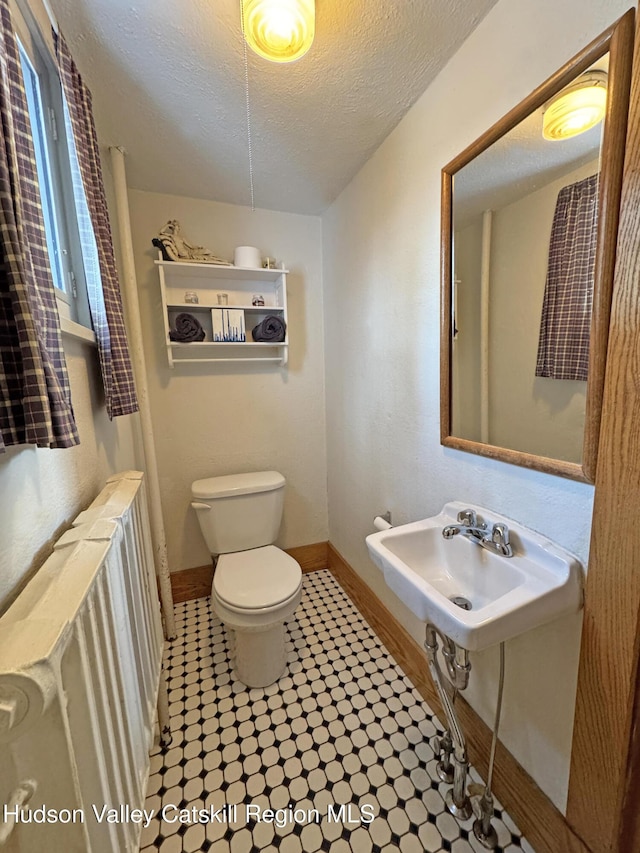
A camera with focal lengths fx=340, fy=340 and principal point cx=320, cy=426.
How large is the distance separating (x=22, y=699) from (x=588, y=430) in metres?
1.05

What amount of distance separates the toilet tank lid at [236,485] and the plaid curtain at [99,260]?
0.69 meters

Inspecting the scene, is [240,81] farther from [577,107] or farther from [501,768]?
[501,768]

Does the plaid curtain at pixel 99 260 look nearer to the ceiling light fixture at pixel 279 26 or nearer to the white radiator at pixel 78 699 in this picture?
the white radiator at pixel 78 699

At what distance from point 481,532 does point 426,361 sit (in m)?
0.62

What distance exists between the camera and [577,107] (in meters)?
0.76

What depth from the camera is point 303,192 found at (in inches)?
68.9

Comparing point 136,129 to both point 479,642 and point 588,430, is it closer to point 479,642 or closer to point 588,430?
point 588,430

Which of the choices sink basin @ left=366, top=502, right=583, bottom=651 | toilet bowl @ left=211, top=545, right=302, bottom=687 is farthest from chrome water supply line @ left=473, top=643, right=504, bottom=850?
toilet bowl @ left=211, top=545, right=302, bottom=687

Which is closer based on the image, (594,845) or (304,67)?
(594,845)

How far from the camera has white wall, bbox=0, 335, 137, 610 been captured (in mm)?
573

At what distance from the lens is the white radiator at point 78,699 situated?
1.34 ft

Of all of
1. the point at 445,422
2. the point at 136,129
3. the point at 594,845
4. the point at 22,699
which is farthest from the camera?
the point at 136,129

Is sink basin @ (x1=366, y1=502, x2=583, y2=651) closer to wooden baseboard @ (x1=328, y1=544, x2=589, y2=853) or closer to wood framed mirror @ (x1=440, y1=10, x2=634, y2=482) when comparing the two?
wood framed mirror @ (x1=440, y1=10, x2=634, y2=482)

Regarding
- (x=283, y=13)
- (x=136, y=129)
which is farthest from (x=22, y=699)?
(x=136, y=129)
